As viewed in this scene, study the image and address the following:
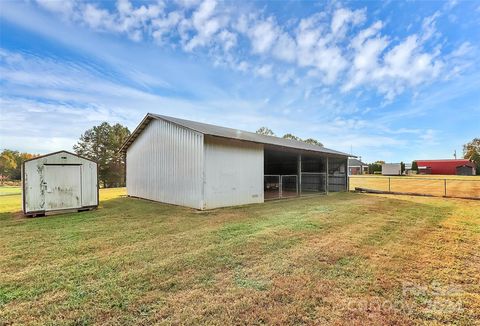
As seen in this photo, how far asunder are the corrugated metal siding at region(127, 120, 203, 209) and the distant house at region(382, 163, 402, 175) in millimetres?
54751

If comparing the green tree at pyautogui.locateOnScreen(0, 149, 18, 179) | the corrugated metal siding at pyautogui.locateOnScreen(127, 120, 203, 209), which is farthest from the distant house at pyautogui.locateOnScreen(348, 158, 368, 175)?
the green tree at pyautogui.locateOnScreen(0, 149, 18, 179)

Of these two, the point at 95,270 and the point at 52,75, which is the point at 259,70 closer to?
the point at 52,75

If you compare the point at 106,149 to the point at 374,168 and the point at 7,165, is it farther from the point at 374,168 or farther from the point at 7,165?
the point at 374,168

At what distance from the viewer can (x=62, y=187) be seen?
8531 mm

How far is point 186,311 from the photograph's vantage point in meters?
2.58

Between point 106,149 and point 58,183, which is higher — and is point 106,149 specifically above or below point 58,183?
above

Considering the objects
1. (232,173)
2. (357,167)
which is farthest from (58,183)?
(357,167)

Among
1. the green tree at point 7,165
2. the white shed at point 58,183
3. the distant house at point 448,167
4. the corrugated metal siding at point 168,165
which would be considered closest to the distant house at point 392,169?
the distant house at point 448,167

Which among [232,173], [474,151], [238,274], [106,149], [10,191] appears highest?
[474,151]

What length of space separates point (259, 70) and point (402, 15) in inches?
309

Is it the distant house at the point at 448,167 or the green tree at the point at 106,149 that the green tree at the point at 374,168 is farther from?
the green tree at the point at 106,149

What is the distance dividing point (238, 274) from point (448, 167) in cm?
7586

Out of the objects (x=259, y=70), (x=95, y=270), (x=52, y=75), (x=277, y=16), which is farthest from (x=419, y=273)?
(x=52, y=75)

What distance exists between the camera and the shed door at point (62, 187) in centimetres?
823
